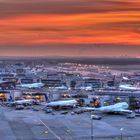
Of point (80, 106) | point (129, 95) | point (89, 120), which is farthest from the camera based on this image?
point (129, 95)

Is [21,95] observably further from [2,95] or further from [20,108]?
[20,108]

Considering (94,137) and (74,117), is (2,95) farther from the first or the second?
(94,137)

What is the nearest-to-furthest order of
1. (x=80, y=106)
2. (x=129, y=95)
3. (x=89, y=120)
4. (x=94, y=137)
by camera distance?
(x=94, y=137) → (x=89, y=120) → (x=80, y=106) → (x=129, y=95)

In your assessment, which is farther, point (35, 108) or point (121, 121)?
point (35, 108)

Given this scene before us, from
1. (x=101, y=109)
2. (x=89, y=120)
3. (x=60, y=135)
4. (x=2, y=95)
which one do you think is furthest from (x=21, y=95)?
(x=60, y=135)

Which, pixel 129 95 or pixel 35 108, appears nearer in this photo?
pixel 35 108

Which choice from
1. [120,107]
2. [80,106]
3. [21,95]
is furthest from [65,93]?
[120,107]
